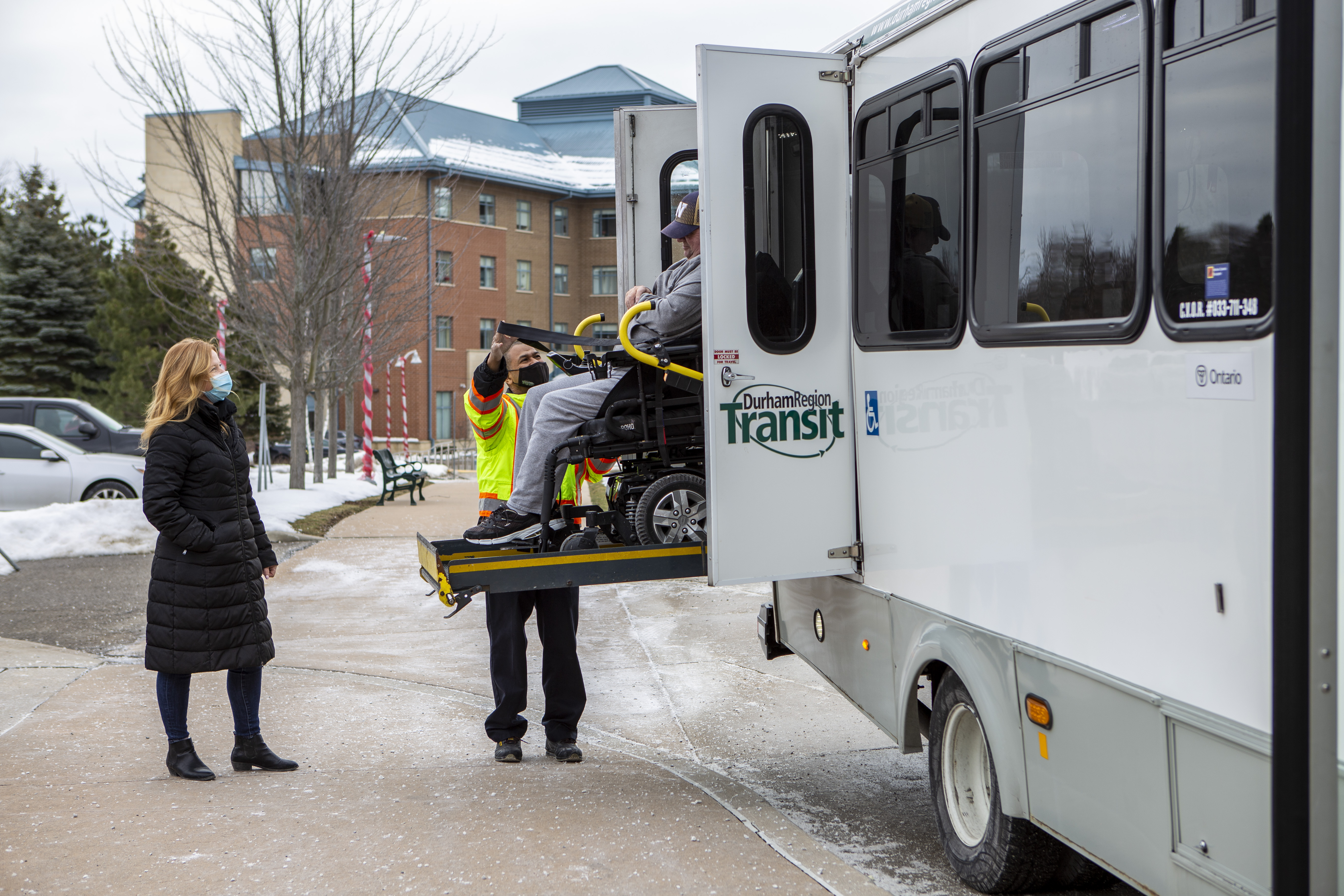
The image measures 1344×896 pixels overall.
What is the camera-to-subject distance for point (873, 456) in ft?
14.7

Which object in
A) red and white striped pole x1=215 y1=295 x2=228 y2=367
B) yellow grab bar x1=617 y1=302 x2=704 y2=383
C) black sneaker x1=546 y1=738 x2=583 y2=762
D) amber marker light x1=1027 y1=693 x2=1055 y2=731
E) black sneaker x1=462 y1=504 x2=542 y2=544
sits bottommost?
black sneaker x1=546 y1=738 x2=583 y2=762

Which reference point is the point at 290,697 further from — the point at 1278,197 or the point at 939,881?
the point at 1278,197

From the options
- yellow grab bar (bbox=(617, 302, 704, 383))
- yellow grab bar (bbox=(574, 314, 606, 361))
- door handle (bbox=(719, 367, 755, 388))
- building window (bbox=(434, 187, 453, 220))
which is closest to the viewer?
door handle (bbox=(719, 367, 755, 388))

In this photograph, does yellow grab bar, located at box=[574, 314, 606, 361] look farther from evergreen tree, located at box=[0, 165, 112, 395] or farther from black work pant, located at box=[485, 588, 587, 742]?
evergreen tree, located at box=[0, 165, 112, 395]

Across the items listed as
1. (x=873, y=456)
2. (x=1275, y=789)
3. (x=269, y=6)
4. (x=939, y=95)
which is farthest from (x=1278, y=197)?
(x=269, y=6)

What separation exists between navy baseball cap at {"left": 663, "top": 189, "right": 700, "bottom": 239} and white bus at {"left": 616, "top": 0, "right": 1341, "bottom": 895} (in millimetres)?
695

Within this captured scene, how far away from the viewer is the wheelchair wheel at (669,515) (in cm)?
507

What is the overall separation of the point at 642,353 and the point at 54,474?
42.6 ft

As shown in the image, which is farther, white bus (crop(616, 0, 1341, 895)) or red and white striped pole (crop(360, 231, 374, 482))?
red and white striped pole (crop(360, 231, 374, 482))

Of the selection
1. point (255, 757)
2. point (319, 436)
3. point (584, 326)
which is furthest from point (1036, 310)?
point (319, 436)

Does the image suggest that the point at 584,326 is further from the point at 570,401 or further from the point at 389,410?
the point at 389,410

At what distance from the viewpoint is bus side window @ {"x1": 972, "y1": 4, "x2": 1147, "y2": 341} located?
3037mm

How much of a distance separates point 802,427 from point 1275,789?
8.40 ft

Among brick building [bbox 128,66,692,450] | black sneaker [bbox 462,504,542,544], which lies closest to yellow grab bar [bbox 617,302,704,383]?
black sneaker [bbox 462,504,542,544]
